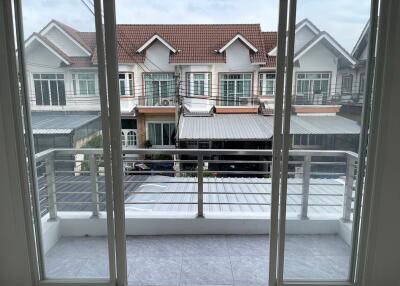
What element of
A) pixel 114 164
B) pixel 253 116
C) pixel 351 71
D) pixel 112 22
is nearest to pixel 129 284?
pixel 114 164

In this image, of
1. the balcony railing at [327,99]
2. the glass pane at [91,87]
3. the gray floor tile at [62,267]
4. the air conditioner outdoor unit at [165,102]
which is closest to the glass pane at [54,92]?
the glass pane at [91,87]

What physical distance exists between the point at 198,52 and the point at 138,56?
1213 millimetres

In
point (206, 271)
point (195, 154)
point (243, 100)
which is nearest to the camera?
point (206, 271)

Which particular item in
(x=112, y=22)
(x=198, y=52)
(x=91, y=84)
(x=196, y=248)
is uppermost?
(x=198, y=52)

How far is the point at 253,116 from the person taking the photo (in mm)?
5293

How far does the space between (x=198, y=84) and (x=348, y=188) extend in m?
4.67

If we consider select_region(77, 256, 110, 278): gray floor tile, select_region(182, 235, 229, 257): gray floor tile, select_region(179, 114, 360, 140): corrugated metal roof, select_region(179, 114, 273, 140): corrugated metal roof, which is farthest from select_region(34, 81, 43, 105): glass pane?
select_region(179, 114, 273, 140): corrugated metal roof

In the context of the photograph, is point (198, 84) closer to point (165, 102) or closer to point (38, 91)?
point (165, 102)

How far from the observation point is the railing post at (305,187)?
1.67 m

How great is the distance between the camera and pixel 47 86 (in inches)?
63.2

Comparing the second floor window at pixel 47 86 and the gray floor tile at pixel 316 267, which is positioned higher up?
the second floor window at pixel 47 86

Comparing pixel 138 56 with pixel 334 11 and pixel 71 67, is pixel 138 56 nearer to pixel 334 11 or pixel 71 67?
pixel 71 67

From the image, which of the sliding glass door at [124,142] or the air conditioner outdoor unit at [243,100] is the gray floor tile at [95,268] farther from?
the air conditioner outdoor unit at [243,100]

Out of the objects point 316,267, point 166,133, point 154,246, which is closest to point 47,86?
point 154,246
